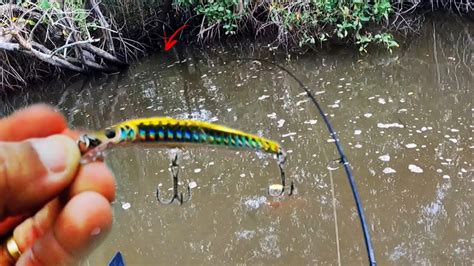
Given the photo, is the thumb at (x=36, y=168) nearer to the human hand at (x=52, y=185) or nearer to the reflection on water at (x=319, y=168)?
the human hand at (x=52, y=185)

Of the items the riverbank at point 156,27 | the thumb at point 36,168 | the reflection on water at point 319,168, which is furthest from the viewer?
the riverbank at point 156,27

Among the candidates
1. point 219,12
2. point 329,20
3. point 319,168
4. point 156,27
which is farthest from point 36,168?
point 156,27

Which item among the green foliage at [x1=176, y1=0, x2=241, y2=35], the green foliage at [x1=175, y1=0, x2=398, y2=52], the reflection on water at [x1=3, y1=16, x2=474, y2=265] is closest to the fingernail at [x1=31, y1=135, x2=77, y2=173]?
the reflection on water at [x1=3, y1=16, x2=474, y2=265]

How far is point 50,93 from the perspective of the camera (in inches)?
233

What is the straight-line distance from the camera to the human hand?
57cm

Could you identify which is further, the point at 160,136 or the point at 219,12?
the point at 219,12

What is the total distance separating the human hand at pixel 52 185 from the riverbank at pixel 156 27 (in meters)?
4.45

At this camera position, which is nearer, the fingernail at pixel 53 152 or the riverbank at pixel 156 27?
the fingernail at pixel 53 152

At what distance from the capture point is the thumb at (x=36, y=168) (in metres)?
0.56

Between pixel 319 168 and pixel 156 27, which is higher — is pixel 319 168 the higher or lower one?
the higher one

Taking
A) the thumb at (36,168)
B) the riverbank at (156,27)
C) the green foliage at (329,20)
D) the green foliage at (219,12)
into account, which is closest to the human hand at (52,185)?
the thumb at (36,168)

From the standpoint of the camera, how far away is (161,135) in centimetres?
66

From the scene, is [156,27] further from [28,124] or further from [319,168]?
[28,124]

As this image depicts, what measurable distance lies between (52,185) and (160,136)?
5.8 inches
